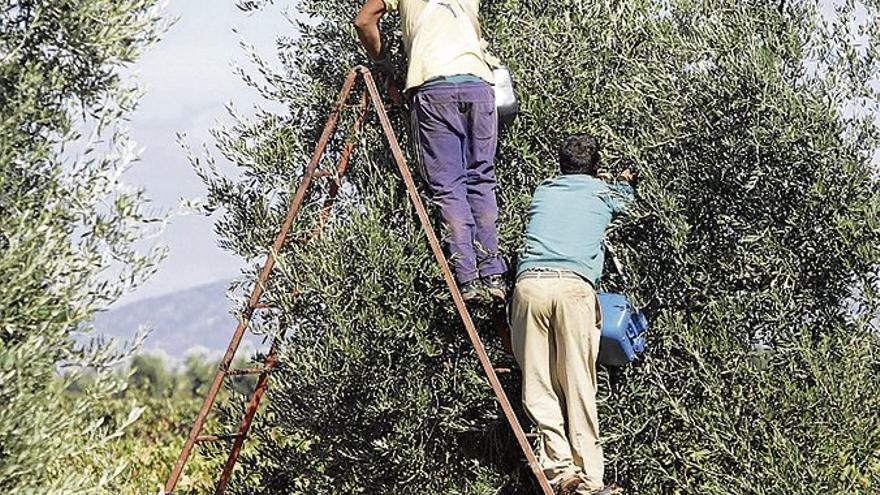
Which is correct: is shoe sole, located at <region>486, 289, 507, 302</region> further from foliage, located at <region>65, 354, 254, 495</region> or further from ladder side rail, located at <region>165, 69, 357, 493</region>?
foliage, located at <region>65, 354, 254, 495</region>

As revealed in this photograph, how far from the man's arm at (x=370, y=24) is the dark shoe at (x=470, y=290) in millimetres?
1653

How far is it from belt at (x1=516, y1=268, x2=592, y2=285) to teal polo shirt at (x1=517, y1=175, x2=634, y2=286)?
2 centimetres

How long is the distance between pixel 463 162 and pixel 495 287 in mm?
828

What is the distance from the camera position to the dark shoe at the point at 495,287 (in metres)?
8.78

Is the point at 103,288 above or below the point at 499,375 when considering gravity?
above

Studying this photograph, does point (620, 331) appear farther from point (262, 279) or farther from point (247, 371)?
point (247, 371)

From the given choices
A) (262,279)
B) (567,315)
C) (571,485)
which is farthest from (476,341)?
(262,279)

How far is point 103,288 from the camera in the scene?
6.30 meters

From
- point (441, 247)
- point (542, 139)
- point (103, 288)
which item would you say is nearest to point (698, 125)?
point (542, 139)

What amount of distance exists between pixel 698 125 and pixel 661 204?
574mm

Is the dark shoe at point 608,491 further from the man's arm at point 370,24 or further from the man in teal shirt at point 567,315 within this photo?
the man's arm at point 370,24

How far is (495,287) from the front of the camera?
28.9ft

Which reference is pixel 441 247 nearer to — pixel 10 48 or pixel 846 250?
pixel 846 250

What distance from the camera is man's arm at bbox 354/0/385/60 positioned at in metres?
8.91
